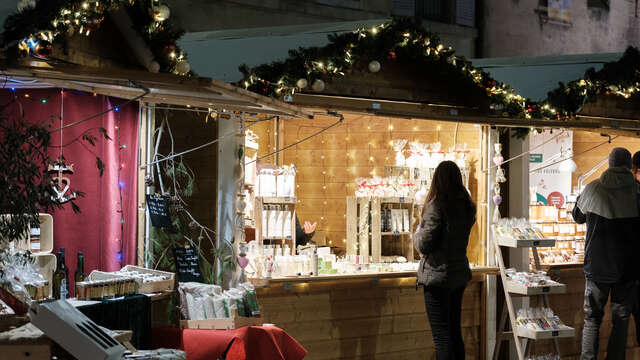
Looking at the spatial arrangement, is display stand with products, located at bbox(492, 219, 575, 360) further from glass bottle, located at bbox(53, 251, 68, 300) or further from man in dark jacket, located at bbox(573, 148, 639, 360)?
glass bottle, located at bbox(53, 251, 68, 300)

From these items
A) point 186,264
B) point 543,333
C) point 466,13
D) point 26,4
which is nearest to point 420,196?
point 543,333

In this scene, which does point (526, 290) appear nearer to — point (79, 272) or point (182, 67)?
point (182, 67)

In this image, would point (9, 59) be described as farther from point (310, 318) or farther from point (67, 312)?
point (310, 318)

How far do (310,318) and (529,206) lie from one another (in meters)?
2.88

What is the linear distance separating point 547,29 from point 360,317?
32.2ft

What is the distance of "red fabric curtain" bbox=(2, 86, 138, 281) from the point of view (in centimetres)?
507

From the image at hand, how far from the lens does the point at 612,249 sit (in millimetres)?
6297

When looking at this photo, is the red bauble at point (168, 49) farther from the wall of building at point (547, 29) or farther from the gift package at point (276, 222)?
the wall of building at point (547, 29)

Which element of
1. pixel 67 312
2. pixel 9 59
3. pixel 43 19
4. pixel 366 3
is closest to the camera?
pixel 67 312

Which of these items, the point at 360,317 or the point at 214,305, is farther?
the point at 360,317

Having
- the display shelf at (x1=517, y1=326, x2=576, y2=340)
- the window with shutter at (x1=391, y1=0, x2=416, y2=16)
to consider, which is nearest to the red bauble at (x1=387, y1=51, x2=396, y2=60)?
the display shelf at (x1=517, y1=326, x2=576, y2=340)

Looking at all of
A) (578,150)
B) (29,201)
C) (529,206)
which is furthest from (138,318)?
(578,150)

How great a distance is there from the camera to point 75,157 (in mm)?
5191

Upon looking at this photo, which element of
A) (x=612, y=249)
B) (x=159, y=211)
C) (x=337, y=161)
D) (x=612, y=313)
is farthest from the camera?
(x=337, y=161)
